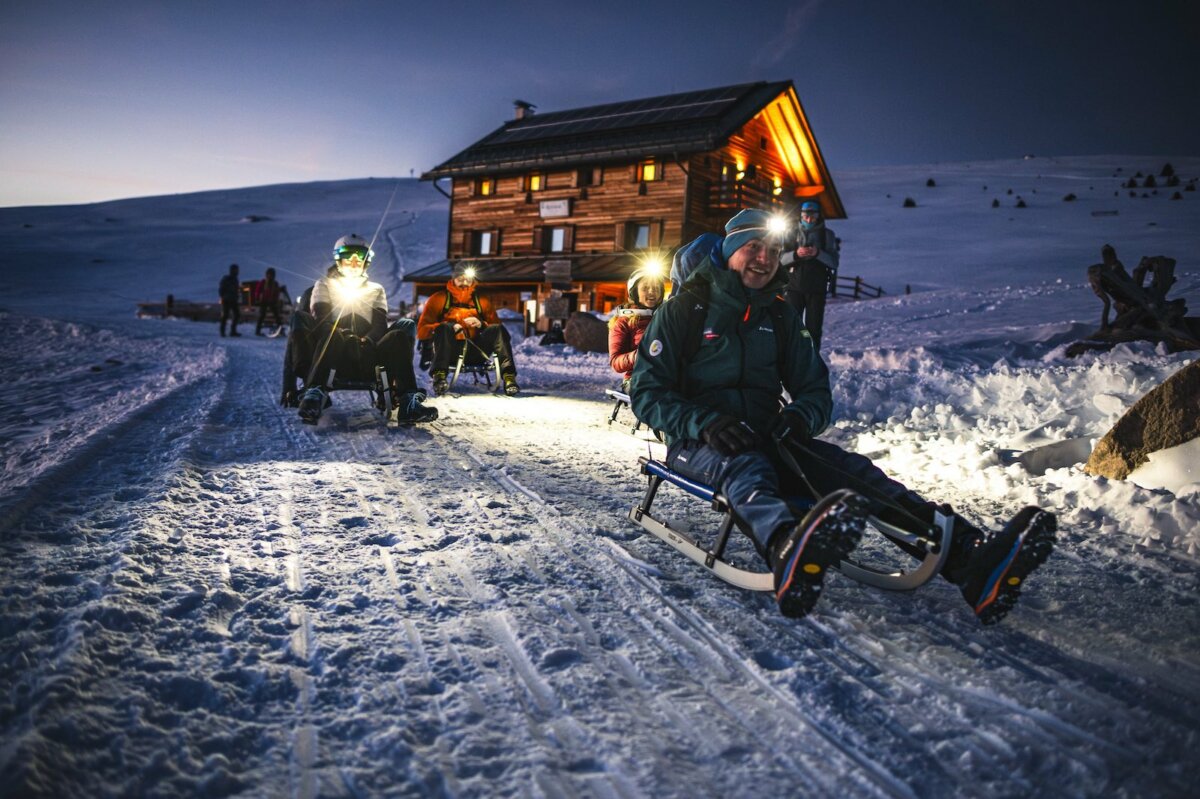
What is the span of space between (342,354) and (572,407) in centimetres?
293

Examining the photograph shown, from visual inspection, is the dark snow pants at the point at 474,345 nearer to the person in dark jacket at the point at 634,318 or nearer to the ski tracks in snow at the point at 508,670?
the person in dark jacket at the point at 634,318

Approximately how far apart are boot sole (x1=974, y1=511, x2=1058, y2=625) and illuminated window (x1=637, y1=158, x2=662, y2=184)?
22936mm

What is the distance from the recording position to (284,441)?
4891 mm

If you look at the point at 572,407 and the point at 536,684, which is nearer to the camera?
the point at 536,684

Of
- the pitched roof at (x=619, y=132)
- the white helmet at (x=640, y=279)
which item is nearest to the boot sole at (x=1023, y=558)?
the white helmet at (x=640, y=279)

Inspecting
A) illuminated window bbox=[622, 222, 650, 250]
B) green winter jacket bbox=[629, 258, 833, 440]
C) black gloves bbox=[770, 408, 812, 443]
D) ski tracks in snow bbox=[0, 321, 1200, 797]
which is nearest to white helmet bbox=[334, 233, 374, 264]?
ski tracks in snow bbox=[0, 321, 1200, 797]

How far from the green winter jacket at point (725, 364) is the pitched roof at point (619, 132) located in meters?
20.2

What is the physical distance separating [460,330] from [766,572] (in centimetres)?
739

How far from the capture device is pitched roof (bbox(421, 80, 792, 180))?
2222 centimetres

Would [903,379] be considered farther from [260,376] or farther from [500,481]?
[260,376]

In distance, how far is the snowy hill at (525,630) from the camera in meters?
1.48

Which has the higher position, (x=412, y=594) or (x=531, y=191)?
(x=531, y=191)

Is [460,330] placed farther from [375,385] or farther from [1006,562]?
[1006,562]

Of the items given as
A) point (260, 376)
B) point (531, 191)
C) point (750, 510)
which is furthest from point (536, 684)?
point (531, 191)
